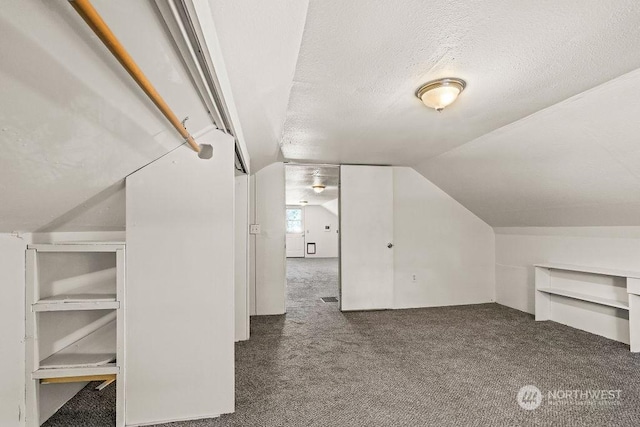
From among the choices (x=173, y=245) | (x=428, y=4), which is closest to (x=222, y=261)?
(x=173, y=245)

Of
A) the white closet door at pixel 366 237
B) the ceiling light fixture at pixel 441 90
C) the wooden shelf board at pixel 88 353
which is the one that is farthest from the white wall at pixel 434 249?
the wooden shelf board at pixel 88 353

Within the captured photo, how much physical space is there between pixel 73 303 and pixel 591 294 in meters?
4.56

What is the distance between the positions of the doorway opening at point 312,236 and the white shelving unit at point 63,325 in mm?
2798

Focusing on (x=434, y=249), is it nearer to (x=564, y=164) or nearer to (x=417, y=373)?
(x=564, y=164)

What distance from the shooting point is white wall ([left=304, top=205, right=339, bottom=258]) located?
456 inches

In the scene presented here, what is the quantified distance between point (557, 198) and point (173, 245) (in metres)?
3.49

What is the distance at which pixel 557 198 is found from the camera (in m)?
3.26

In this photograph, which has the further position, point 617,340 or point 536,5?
point 617,340

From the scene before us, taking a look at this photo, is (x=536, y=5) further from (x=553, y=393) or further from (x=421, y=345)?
(x=421, y=345)

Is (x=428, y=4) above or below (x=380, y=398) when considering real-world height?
above

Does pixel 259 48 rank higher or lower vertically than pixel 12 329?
higher

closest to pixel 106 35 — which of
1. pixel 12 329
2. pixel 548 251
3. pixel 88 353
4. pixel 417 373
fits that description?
pixel 12 329

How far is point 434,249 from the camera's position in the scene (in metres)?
4.71

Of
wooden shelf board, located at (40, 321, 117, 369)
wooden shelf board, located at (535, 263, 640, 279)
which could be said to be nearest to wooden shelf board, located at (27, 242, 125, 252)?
wooden shelf board, located at (40, 321, 117, 369)
